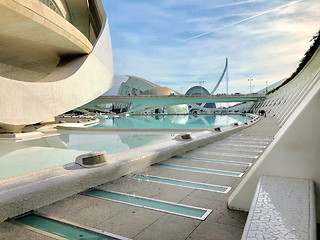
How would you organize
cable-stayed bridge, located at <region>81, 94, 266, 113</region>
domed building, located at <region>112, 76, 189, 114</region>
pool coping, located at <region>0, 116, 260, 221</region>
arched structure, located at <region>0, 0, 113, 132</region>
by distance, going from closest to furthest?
pool coping, located at <region>0, 116, 260, 221</region>, arched structure, located at <region>0, 0, 113, 132</region>, cable-stayed bridge, located at <region>81, 94, 266, 113</region>, domed building, located at <region>112, 76, 189, 114</region>

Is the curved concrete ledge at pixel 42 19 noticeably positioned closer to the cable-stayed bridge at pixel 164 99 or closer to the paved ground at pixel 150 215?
the paved ground at pixel 150 215

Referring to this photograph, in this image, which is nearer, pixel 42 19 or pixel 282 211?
pixel 282 211

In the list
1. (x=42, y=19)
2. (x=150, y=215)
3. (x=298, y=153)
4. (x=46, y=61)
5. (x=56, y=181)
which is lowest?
(x=150, y=215)

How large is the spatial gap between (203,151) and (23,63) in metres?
17.6

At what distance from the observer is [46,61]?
19.3 m

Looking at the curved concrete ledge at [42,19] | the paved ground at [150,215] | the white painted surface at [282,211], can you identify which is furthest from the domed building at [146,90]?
the white painted surface at [282,211]

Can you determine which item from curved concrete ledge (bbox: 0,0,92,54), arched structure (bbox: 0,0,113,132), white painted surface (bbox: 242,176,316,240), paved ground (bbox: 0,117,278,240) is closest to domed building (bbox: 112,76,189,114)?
arched structure (bbox: 0,0,113,132)

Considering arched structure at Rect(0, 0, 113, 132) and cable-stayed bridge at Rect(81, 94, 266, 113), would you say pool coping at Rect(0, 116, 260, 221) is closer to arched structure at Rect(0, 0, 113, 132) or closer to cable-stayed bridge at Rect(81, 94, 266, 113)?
arched structure at Rect(0, 0, 113, 132)

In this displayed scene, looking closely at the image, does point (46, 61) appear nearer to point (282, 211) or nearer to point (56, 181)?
point (56, 181)

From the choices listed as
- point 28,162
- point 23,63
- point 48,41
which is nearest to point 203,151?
point 28,162

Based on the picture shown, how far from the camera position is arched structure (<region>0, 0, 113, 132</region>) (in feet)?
37.1

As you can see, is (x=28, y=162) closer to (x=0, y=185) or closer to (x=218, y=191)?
(x=0, y=185)

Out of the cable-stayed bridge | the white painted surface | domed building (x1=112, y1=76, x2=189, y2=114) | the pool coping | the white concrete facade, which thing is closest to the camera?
the white painted surface

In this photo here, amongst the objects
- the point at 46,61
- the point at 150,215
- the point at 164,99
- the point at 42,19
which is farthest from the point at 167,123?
the point at 150,215
